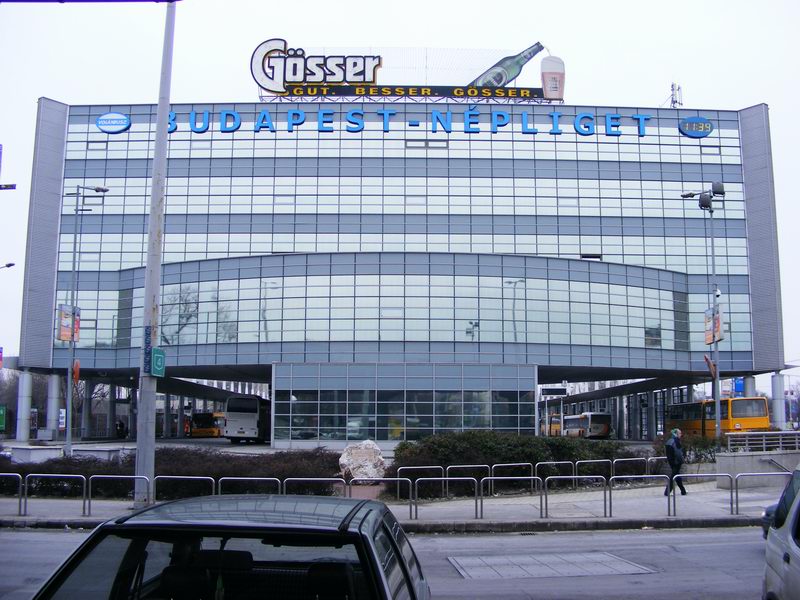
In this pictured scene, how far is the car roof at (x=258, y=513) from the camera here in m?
3.80

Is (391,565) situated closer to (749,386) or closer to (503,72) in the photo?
(749,386)

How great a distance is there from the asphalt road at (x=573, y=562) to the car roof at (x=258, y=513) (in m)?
6.16

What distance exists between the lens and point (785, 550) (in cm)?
621

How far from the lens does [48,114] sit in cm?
5859

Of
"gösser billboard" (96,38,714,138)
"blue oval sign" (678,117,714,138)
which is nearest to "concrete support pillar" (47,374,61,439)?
"gösser billboard" (96,38,714,138)

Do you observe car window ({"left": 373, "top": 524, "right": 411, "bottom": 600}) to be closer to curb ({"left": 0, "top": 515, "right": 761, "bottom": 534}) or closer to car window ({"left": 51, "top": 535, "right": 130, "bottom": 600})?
car window ({"left": 51, "top": 535, "right": 130, "bottom": 600})

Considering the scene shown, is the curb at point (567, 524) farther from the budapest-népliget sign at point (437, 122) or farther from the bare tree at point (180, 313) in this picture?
the budapest-népliget sign at point (437, 122)

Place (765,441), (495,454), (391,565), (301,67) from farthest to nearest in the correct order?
1. (301,67)
2. (765,441)
3. (495,454)
4. (391,565)

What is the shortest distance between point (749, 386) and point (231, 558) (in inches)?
2424

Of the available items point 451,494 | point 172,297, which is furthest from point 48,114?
point 451,494

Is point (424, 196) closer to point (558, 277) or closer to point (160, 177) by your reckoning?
point (558, 277)

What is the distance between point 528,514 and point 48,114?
54404mm

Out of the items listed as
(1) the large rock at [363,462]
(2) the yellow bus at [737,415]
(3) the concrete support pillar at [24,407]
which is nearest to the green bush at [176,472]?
(1) the large rock at [363,462]

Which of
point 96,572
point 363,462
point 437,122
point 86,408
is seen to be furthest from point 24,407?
point 96,572
